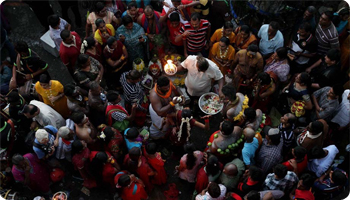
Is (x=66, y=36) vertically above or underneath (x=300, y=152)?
above

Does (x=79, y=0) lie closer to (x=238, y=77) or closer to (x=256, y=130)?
(x=238, y=77)

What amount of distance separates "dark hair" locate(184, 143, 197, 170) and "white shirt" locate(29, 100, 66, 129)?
8.29 ft

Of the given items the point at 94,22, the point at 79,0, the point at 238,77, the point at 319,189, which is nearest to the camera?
the point at 319,189

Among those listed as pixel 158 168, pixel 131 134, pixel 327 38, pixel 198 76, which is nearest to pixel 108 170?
pixel 131 134

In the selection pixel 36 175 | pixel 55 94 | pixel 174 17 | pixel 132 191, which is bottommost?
pixel 36 175

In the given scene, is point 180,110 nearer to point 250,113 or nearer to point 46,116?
point 250,113

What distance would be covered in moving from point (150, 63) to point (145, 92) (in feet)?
2.39

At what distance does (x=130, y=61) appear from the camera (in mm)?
7664

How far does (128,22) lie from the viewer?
7.01 meters

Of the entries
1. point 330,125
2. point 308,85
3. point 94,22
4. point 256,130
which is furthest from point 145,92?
point 330,125

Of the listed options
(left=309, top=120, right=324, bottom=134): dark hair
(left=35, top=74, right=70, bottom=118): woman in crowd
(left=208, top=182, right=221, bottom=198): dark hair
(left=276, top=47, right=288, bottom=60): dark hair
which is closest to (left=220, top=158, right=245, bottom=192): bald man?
(left=208, top=182, right=221, bottom=198): dark hair

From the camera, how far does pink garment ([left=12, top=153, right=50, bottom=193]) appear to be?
5.55 metres

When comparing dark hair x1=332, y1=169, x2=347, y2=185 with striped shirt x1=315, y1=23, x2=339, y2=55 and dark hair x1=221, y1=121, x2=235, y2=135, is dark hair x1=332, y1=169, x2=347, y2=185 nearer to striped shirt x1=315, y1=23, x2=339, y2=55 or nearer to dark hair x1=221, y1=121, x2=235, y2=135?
dark hair x1=221, y1=121, x2=235, y2=135

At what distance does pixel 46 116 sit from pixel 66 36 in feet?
5.71
